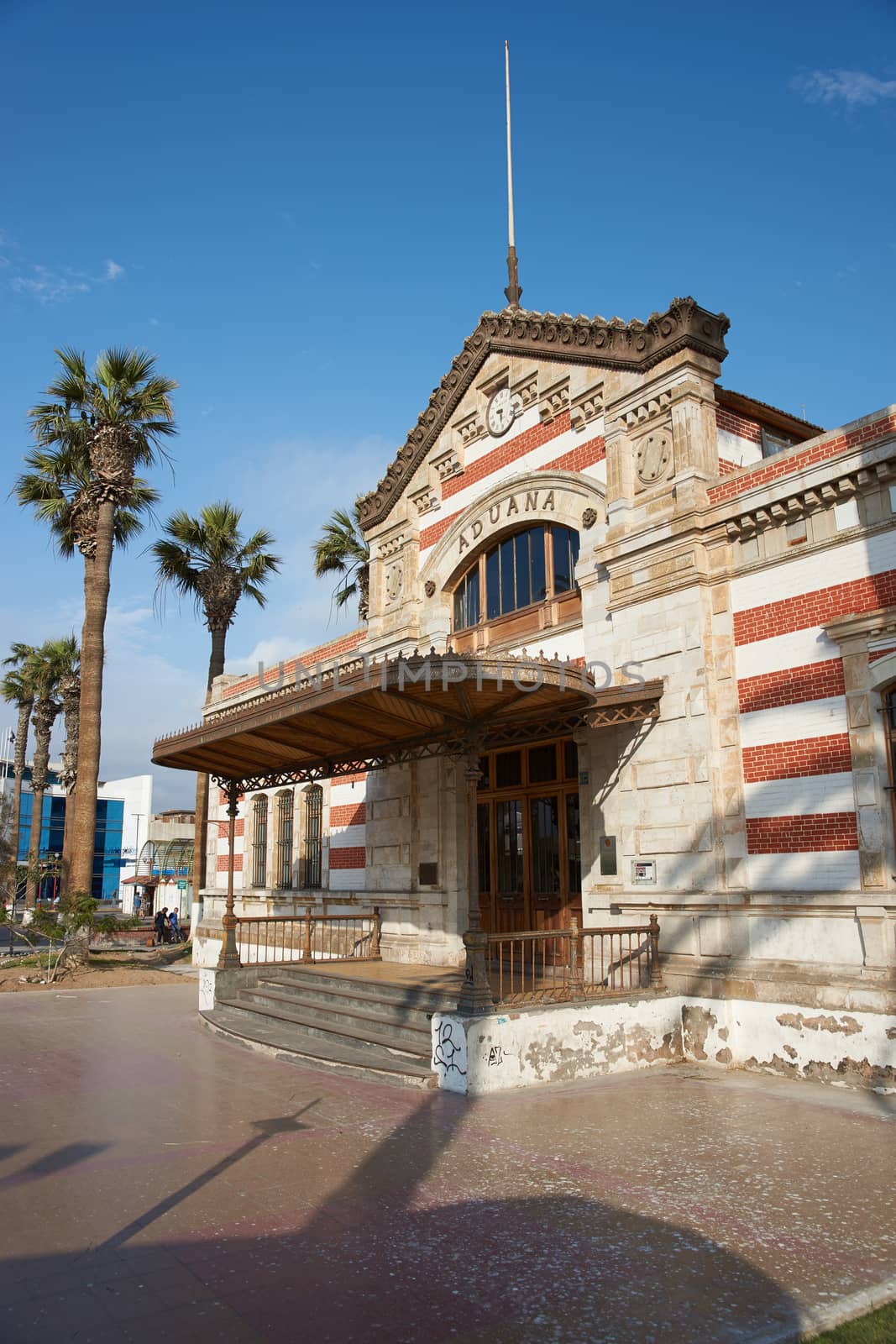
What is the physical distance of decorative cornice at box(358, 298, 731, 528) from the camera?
11.7 meters

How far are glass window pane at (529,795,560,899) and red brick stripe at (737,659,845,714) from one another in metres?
3.67

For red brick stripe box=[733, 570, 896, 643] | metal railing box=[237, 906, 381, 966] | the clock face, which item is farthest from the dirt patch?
red brick stripe box=[733, 570, 896, 643]

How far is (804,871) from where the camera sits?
9.47 metres

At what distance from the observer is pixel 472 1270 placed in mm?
4758

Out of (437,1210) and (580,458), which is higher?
(580,458)

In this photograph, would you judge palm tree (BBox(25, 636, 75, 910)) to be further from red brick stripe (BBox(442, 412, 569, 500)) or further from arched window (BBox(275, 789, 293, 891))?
red brick stripe (BBox(442, 412, 569, 500))

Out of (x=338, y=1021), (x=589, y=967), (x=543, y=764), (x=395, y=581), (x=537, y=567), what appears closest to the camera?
(x=338, y=1021)

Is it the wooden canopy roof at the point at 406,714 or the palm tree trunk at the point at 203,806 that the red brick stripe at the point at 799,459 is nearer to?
the wooden canopy roof at the point at 406,714

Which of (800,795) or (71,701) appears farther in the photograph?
(71,701)

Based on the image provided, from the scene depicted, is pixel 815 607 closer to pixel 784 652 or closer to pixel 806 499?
pixel 784 652

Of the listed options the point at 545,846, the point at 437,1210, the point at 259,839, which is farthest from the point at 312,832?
the point at 437,1210

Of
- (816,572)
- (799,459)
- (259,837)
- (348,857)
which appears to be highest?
(799,459)

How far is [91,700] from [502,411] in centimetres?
1137

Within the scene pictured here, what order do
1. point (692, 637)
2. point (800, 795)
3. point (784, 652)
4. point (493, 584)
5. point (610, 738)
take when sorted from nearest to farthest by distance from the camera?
point (800, 795) → point (784, 652) → point (692, 637) → point (610, 738) → point (493, 584)
